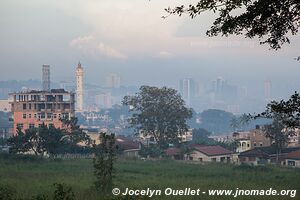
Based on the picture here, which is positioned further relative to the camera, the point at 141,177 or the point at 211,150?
the point at 211,150

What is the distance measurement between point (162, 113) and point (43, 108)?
18106 mm

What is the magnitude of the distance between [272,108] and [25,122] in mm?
52284

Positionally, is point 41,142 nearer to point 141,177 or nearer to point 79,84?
point 141,177

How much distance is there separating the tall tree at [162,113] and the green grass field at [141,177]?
11494mm

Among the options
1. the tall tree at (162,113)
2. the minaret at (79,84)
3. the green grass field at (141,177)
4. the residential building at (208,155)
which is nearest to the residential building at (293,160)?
the green grass field at (141,177)

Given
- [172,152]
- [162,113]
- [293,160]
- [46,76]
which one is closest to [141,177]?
[293,160]

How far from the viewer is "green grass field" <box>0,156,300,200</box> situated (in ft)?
73.5

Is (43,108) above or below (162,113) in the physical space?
above

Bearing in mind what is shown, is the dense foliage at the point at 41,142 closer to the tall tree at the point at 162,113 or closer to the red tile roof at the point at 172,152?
the red tile roof at the point at 172,152

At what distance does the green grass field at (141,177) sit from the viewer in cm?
2239

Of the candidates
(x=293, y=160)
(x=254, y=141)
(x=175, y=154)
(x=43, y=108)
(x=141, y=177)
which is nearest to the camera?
(x=141, y=177)

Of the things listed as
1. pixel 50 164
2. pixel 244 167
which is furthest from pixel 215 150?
pixel 50 164

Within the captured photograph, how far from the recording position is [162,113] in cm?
4688

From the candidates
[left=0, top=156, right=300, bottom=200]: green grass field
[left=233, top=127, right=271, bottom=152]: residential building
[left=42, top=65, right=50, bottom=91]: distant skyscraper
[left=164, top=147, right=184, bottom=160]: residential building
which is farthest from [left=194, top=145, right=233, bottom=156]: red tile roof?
[left=42, top=65, right=50, bottom=91]: distant skyscraper
